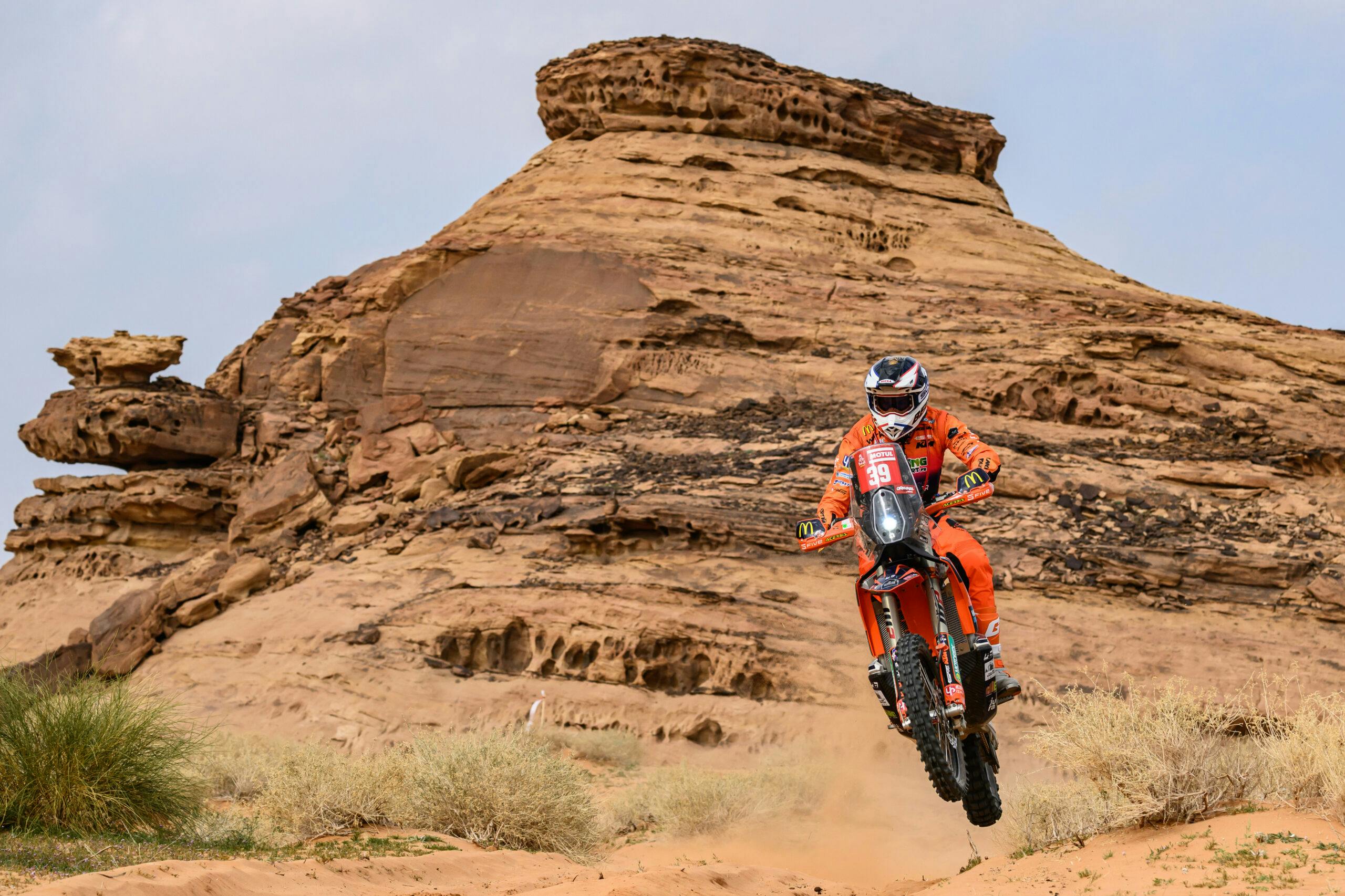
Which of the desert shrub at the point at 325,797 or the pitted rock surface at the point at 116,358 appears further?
the pitted rock surface at the point at 116,358

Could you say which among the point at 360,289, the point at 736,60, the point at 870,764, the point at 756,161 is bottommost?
the point at 870,764

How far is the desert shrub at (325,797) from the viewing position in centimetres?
1328

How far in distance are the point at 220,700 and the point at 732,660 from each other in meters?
9.56

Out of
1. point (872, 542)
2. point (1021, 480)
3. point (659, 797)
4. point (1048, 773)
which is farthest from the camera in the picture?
point (1021, 480)

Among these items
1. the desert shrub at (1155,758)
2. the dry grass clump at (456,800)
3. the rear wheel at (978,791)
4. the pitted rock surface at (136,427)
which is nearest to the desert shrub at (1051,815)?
the desert shrub at (1155,758)

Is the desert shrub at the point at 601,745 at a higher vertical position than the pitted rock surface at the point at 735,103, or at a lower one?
lower

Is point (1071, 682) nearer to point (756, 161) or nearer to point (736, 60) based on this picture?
point (756, 161)

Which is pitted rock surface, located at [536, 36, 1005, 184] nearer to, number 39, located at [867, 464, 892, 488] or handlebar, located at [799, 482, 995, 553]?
handlebar, located at [799, 482, 995, 553]

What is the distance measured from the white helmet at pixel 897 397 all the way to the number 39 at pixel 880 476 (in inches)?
31.1

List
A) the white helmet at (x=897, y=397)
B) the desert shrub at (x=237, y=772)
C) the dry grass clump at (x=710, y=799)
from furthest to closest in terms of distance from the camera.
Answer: the desert shrub at (x=237, y=772)
the dry grass clump at (x=710, y=799)
the white helmet at (x=897, y=397)

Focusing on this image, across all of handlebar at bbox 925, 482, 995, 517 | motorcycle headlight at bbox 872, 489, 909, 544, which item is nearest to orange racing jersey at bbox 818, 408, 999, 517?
handlebar at bbox 925, 482, 995, 517

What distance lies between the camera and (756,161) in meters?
32.5

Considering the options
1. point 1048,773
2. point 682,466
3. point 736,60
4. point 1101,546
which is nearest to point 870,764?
point 1048,773

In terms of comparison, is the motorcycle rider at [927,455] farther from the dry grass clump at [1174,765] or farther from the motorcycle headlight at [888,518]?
the dry grass clump at [1174,765]
